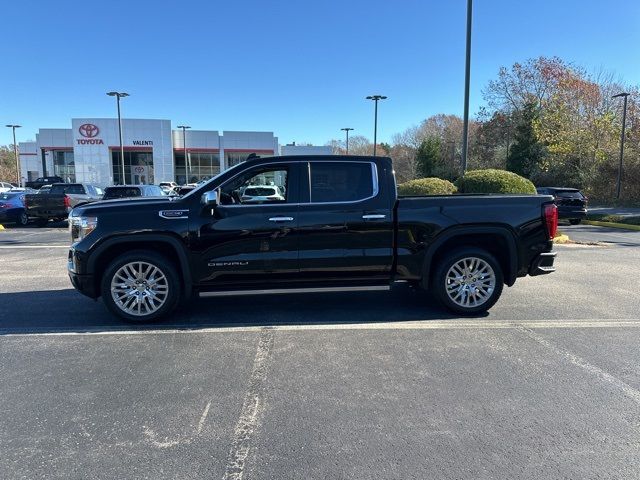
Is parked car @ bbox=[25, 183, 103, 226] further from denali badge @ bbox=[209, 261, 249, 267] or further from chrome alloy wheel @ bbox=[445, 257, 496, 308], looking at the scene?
chrome alloy wheel @ bbox=[445, 257, 496, 308]

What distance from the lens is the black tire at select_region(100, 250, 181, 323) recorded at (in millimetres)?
5293

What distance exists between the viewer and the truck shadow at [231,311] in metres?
5.45

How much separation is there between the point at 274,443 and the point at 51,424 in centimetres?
159

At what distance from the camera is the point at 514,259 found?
18.6 ft

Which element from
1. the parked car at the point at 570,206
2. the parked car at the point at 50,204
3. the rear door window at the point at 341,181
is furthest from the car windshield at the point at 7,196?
the parked car at the point at 570,206

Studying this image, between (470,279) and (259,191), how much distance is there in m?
2.77

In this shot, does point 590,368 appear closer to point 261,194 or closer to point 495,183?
point 261,194

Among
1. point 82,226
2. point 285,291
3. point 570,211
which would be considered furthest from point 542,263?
point 570,211

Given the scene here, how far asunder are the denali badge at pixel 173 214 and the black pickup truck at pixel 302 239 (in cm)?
1

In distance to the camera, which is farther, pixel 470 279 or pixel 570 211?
pixel 570 211

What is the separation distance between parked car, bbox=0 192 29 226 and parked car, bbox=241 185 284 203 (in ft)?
54.3

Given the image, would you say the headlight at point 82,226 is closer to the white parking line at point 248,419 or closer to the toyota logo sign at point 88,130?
the white parking line at point 248,419

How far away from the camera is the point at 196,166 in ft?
191

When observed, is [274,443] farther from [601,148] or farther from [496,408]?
[601,148]
